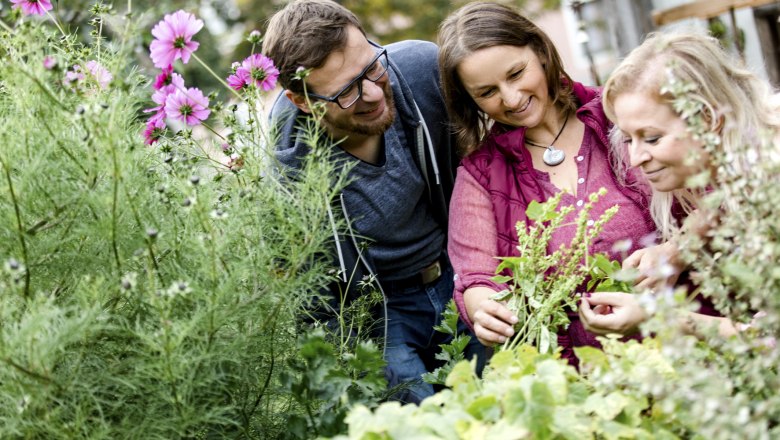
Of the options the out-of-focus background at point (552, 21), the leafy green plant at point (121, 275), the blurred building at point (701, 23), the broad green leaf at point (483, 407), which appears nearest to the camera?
the broad green leaf at point (483, 407)

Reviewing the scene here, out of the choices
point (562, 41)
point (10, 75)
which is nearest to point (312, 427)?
point (10, 75)

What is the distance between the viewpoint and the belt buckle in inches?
123

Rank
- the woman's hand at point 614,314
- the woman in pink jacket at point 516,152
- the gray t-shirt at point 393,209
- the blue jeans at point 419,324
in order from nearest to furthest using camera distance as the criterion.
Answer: the woman's hand at point 614,314 < the woman in pink jacket at point 516,152 < the gray t-shirt at point 393,209 < the blue jeans at point 419,324

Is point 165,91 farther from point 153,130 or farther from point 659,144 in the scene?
point 659,144

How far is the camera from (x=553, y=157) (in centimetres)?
247

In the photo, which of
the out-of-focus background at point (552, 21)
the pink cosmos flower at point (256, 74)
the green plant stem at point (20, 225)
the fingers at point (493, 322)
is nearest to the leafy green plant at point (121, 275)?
the green plant stem at point (20, 225)

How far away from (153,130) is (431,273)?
132 centimetres

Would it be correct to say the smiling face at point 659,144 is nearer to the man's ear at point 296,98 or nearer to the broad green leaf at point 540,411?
the broad green leaf at point 540,411

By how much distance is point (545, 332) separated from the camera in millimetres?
1928

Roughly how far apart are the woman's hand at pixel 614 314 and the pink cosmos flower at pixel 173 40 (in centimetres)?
110

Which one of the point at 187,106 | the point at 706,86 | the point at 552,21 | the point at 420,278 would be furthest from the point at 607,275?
the point at 552,21

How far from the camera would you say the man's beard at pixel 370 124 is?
2744mm

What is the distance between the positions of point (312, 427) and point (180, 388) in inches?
13.5

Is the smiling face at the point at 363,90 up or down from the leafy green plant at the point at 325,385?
up
